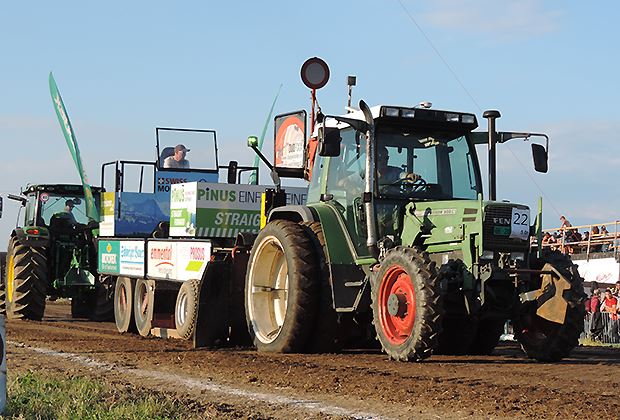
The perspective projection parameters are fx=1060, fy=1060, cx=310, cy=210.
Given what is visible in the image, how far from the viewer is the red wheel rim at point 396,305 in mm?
9703

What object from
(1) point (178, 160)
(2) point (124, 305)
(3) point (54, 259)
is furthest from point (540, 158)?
(3) point (54, 259)

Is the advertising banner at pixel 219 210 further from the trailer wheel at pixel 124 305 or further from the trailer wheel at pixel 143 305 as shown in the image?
the trailer wheel at pixel 124 305

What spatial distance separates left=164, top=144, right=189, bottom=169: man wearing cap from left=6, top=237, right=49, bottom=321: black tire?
266 cm

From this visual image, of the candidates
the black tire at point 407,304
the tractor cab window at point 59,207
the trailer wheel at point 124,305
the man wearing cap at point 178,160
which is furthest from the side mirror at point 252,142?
the tractor cab window at point 59,207

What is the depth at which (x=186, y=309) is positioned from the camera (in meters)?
14.1

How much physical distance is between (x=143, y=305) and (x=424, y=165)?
20.2 feet

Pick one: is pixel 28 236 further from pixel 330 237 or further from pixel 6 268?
pixel 330 237

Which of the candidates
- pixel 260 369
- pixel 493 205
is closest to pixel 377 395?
pixel 260 369

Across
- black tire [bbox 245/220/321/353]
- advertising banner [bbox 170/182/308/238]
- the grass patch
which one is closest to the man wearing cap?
advertising banner [bbox 170/182/308/238]

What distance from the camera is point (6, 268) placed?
1969 centimetres

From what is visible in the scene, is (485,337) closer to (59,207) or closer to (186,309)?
(186,309)

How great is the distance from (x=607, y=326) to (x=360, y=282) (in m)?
10.2

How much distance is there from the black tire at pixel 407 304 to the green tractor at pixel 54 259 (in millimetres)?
9398

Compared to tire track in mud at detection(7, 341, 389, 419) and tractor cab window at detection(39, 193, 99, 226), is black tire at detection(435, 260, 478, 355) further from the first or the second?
tractor cab window at detection(39, 193, 99, 226)
